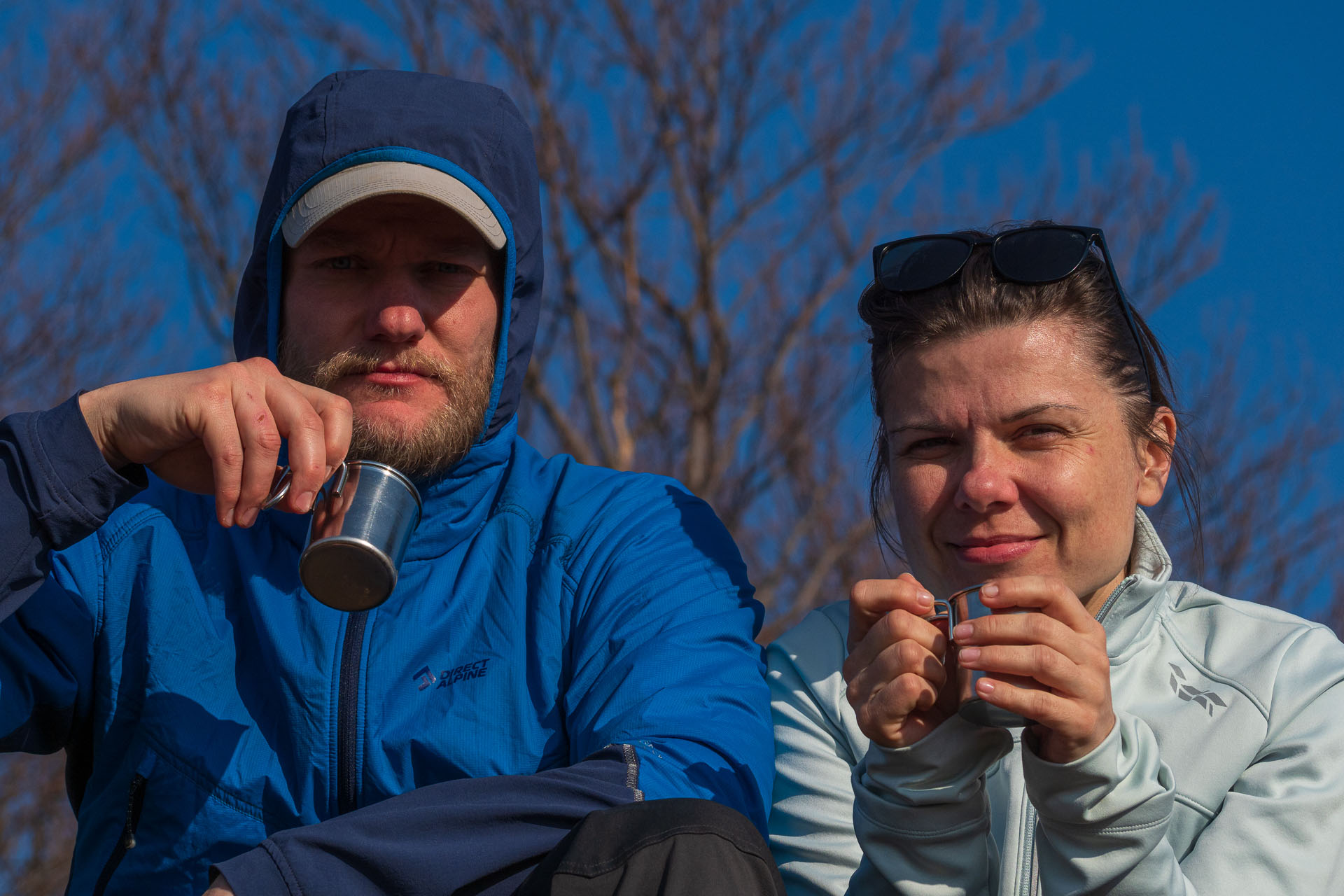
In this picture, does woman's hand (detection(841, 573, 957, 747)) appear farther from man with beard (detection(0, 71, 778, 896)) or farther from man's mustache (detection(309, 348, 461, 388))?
man's mustache (detection(309, 348, 461, 388))

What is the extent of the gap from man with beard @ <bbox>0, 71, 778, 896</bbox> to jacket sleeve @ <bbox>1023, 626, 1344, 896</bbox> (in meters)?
0.54

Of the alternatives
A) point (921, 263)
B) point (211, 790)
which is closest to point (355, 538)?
point (211, 790)

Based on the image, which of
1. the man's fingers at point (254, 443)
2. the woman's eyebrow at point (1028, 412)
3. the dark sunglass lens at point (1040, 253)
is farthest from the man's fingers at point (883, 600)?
the man's fingers at point (254, 443)

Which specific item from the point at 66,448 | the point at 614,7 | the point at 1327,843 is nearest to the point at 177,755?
the point at 66,448

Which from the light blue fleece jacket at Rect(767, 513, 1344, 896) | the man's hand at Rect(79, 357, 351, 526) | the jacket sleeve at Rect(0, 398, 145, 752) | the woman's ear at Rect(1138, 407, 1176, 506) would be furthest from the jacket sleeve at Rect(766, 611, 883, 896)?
the jacket sleeve at Rect(0, 398, 145, 752)

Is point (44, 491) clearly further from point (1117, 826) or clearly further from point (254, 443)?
point (1117, 826)

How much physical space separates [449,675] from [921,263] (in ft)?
4.33

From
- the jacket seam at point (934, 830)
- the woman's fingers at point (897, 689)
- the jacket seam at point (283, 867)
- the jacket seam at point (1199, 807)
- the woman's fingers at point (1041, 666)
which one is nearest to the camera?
the jacket seam at point (283, 867)

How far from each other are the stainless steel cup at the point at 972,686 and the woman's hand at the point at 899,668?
0.04m

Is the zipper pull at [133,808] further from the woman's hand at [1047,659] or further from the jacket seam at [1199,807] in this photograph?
the jacket seam at [1199,807]

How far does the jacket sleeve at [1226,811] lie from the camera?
213cm

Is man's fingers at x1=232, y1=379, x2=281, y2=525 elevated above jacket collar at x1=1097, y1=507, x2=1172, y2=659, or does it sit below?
above

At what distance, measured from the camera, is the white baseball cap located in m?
2.93

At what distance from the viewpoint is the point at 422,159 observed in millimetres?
2996
